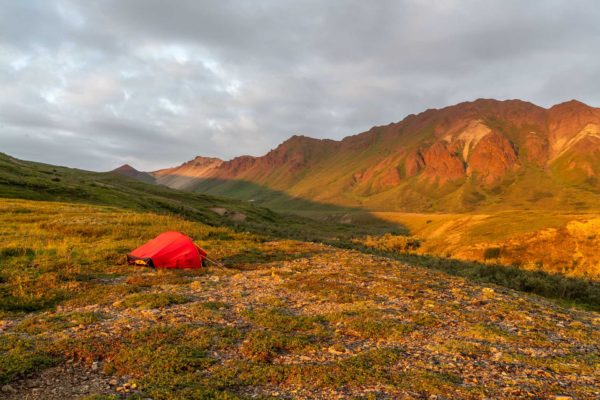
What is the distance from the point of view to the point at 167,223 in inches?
1384

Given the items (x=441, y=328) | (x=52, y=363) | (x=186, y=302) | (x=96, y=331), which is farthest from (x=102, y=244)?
(x=441, y=328)

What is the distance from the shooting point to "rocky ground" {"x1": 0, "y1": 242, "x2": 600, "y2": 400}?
842cm

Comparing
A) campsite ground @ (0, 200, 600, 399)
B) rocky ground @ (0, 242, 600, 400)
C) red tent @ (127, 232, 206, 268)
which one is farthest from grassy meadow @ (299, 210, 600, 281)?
red tent @ (127, 232, 206, 268)

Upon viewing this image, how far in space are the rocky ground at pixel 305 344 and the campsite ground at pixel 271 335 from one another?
0.15 ft

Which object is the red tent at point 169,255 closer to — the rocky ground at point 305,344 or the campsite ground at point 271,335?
the campsite ground at point 271,335

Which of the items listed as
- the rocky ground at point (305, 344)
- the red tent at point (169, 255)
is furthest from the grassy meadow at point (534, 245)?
the red tent at point (169, 255)

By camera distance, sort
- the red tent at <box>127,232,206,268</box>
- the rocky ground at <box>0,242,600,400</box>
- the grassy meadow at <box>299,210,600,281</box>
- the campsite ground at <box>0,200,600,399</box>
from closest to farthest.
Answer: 1. the rocky ground at <box>0,242,600,400</box>
2. the campsite ground at <box>0,200,600,399</box>
3. the red tent at <box>127,232,206,268</box>
4. the grassy meadow at <box>299,210,600,281</box>

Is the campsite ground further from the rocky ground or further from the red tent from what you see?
the red tent

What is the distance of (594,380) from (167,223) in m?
32.4

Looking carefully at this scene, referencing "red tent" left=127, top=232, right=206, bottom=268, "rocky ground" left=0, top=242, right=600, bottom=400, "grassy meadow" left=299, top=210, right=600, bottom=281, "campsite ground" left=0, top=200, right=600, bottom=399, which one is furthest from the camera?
"grassy meadow" left=299, top=210, right=600, bottom=281

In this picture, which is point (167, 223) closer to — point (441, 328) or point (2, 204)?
point (2, 204)

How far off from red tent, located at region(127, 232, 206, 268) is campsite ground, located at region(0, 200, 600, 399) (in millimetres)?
895

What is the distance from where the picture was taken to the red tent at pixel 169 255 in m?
20.6

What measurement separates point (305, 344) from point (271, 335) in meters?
1.11
